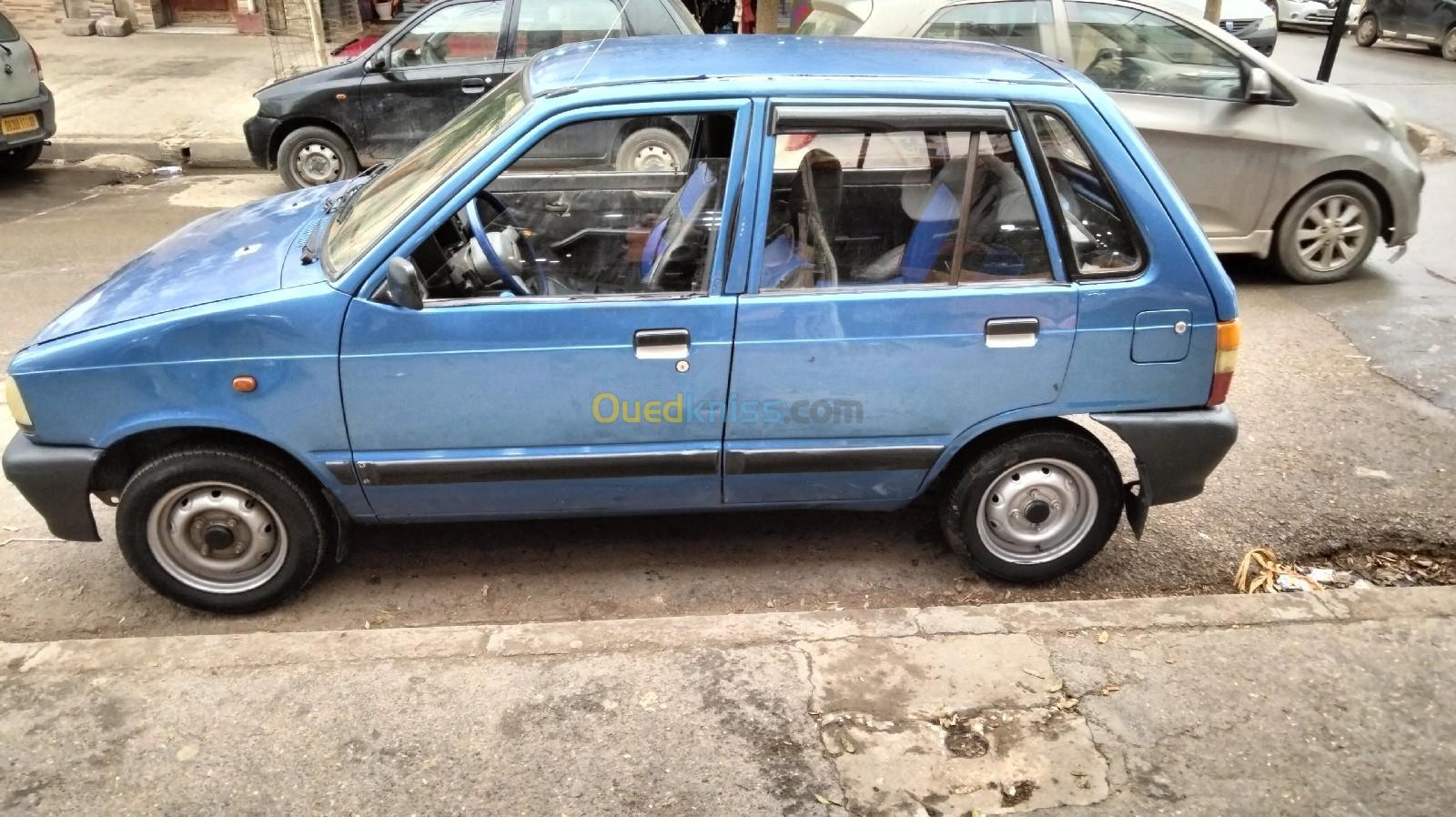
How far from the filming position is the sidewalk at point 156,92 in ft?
34.6

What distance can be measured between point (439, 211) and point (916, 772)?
215 centimetres

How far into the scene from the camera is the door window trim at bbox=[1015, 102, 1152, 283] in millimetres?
3402

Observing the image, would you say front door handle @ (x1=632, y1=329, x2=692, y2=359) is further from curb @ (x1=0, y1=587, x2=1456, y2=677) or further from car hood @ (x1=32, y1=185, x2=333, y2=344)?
car hood @ (x1=32, y1=185, x2=333, y2=344)

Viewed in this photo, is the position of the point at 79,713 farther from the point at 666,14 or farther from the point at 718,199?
the point at 666,14

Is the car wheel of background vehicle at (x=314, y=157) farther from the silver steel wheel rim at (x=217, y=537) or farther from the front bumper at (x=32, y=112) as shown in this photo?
the silver steel wheel rim at (x=217, y=537)

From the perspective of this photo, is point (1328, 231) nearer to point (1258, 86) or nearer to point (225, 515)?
point (1258, 86)

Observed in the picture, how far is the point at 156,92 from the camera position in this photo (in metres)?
12.3

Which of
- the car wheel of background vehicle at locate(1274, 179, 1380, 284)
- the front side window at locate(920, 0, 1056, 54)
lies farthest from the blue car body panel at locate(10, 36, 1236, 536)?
the car wheel of background vehicle at locate(1274, 179, 1380, 284)

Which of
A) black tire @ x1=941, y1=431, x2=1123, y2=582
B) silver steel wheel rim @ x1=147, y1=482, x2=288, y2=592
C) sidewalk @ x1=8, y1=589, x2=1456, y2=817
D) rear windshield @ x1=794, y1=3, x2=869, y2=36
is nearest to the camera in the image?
sidewalk @ x1=8, y1=589, x2=1456, y2=817

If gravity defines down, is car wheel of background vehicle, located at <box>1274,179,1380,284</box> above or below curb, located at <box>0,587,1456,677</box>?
above

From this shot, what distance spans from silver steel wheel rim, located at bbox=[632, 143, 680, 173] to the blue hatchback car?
0.68ft

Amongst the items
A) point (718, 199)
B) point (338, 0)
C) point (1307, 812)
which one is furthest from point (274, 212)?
point (338, 0)

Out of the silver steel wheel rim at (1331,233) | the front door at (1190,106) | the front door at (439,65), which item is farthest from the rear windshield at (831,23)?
the silver steel wheel rim at (1331,233)

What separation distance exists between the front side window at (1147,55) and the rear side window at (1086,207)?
3.58 m
